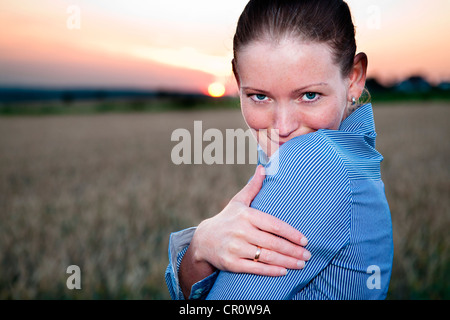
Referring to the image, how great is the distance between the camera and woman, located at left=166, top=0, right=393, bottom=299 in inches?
33.7

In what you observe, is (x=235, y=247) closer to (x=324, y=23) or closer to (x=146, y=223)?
(x=324, y=23)

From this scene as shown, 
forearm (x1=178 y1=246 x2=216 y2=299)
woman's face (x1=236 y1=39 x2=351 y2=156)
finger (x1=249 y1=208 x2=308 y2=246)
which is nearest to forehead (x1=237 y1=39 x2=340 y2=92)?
woman's face (x1=236 y1=39 x2=351 y2=156)

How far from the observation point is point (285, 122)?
1.08 m

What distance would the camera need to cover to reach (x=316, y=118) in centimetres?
107

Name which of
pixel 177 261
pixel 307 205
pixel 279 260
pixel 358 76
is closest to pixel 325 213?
pixel 307 205

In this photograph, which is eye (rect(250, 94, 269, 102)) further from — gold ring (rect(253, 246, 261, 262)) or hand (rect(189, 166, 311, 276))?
gold ring (rect(253, 246, 261, 262))

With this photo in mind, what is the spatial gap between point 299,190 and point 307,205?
4 centimetres

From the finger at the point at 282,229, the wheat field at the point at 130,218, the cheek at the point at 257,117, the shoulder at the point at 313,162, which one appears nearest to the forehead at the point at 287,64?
the cheek at the point at 257,117

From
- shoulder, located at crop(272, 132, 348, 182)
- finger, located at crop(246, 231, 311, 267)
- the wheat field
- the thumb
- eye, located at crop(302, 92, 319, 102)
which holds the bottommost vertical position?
the wheat field

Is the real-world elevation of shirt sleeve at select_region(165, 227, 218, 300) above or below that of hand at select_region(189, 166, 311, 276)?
below

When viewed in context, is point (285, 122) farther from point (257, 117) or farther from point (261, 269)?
point (261, 269)

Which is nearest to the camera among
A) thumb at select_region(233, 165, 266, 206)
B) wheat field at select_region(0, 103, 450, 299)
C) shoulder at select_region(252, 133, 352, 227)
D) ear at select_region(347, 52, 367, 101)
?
shoulder at select_region(252, 133, 352, 227)
